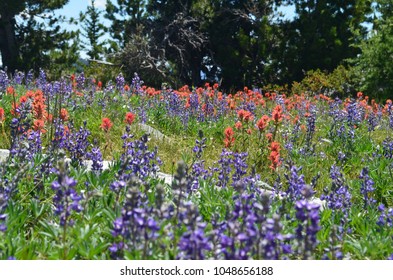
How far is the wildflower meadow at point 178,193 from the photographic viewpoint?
2.38 m

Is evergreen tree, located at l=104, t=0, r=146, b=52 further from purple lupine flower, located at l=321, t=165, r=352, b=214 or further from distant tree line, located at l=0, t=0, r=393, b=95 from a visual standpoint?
purple lupine flower, located at l=321, t=165, r=352, b=214

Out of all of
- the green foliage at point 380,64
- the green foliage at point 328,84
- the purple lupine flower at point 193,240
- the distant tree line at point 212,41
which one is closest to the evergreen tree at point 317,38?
the distant tree line at point 212,41

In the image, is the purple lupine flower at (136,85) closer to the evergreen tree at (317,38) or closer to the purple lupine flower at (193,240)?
the purple lupine flower at (193,240)

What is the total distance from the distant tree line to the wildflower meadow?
15.3 metres

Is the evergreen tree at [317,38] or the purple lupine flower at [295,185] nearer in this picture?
the purple lupine flower at [295,185]

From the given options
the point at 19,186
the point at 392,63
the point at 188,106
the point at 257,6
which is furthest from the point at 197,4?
the point at 19,186

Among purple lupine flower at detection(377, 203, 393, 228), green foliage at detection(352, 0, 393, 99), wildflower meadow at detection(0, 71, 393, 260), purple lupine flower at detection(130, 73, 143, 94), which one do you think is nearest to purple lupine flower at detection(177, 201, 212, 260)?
wildflower meadow at detection(0, 71, 393, 260)

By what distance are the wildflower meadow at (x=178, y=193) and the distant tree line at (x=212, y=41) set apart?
1527cm

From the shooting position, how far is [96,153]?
4.21 m

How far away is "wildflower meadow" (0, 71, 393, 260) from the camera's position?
2.38 meters

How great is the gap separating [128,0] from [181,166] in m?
25.6

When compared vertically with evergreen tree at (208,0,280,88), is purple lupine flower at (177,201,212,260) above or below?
below

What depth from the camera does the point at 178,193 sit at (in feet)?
12.3
